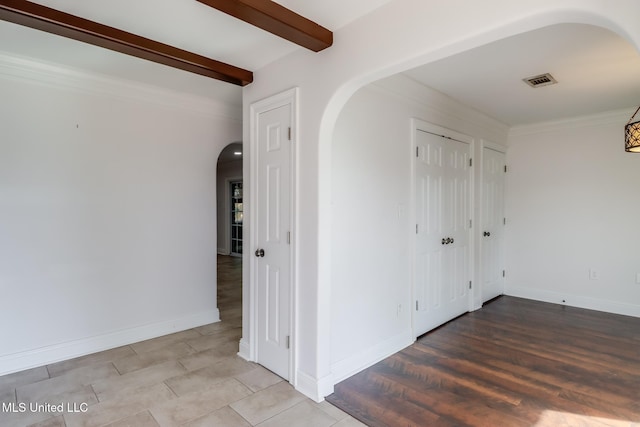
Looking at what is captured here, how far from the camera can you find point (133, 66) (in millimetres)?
2770

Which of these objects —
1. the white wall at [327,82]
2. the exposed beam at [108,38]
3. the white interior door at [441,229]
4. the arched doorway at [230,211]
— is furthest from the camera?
the arched doorway at [230,211]

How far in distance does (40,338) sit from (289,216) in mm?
2271

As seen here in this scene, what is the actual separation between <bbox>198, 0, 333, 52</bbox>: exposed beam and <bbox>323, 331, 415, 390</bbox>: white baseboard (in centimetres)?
219

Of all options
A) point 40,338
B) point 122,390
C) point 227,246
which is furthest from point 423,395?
point 227,246

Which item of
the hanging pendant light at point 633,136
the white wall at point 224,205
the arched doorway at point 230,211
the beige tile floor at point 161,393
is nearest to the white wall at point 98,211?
the beige tile floor at point 161,393

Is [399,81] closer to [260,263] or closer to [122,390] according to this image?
[260,263]

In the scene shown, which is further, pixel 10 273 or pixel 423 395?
pixel 10 273

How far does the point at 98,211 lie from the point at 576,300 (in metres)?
5.48

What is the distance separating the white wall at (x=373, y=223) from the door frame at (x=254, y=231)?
29 cm

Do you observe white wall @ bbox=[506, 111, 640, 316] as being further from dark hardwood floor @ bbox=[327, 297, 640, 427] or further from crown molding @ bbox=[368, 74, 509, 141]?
crown molding @ bbox=[368, 74, 509, 141]

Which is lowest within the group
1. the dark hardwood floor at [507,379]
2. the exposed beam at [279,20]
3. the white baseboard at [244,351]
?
the dark hardwood floor at [507,379]

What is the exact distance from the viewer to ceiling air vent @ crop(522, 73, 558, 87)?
9.45ft

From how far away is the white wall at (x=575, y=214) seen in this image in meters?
4.02

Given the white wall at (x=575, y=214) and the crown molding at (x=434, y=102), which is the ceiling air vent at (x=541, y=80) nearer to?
the crown molding at (x=434, y=102)
